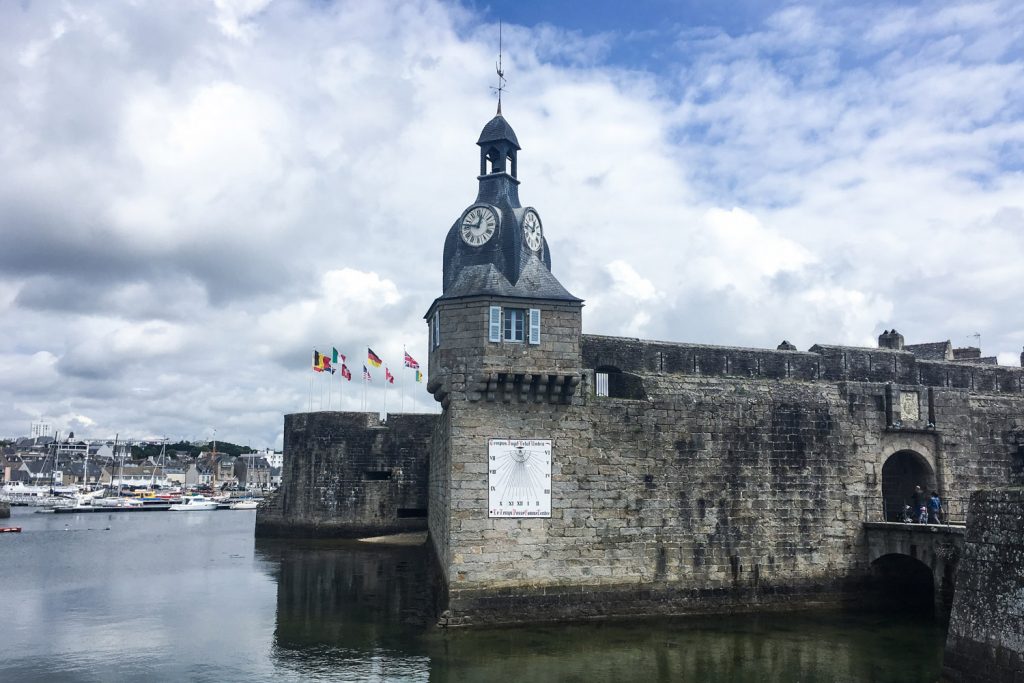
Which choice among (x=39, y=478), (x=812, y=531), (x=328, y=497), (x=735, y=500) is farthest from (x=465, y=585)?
(x=39, y=478)

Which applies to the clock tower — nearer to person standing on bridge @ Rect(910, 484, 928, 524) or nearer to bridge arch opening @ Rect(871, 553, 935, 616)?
bridge arch opening @ Rect(871, 553, 935, 616)

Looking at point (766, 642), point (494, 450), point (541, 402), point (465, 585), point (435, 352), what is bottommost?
point (766, 642)

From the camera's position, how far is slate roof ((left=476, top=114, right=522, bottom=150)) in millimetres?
22312

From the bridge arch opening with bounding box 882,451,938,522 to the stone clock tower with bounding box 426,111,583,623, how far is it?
1160 centimetres

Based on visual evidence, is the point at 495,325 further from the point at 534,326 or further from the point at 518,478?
the point at 518,478

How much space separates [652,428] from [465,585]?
6279 mm

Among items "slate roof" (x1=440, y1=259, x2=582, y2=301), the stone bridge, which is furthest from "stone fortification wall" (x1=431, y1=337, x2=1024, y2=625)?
"slate roof" (x1=440, y1=259, x2=582, y2=301)

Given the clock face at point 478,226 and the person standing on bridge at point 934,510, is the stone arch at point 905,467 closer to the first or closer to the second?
the person standing on bridge at point 934,510

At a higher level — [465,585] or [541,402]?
[541,402]

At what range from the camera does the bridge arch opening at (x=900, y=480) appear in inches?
915

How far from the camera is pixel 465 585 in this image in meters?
18.0

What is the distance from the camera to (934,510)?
21.5 meters

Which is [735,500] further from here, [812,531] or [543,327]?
[543,327]

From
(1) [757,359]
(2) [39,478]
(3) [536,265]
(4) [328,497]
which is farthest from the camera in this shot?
(2) [39,478]
